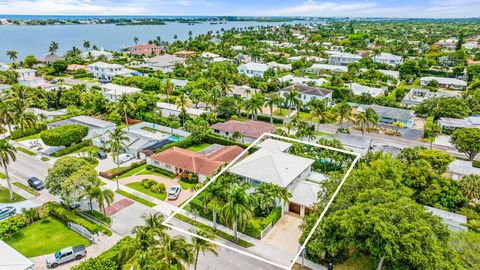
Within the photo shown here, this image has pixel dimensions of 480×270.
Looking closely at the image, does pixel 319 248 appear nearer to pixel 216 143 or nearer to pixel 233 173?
pixel 233 173

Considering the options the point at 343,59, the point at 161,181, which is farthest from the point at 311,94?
the point at 343,59

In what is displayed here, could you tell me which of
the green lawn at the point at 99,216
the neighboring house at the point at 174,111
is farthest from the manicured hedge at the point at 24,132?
the green lawn at the point at 99,216

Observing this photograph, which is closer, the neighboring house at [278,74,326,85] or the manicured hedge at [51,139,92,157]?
the manicured hedge at [51,139,92,157]

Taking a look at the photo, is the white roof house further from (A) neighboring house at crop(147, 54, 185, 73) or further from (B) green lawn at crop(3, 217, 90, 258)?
(A) neighboring house at crop(147, 54, 185, 73)

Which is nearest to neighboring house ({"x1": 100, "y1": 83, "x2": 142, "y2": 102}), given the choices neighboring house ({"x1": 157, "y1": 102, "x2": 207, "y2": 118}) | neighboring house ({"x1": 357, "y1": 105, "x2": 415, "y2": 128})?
neighboring house ({"x1": 157, "y1": 102, "x2": 207, "y2": 118})

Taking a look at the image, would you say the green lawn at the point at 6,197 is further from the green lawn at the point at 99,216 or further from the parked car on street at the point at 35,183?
the green lawn at the point at 99,216

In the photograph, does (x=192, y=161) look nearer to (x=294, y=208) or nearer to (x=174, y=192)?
(x=174, y=192)
